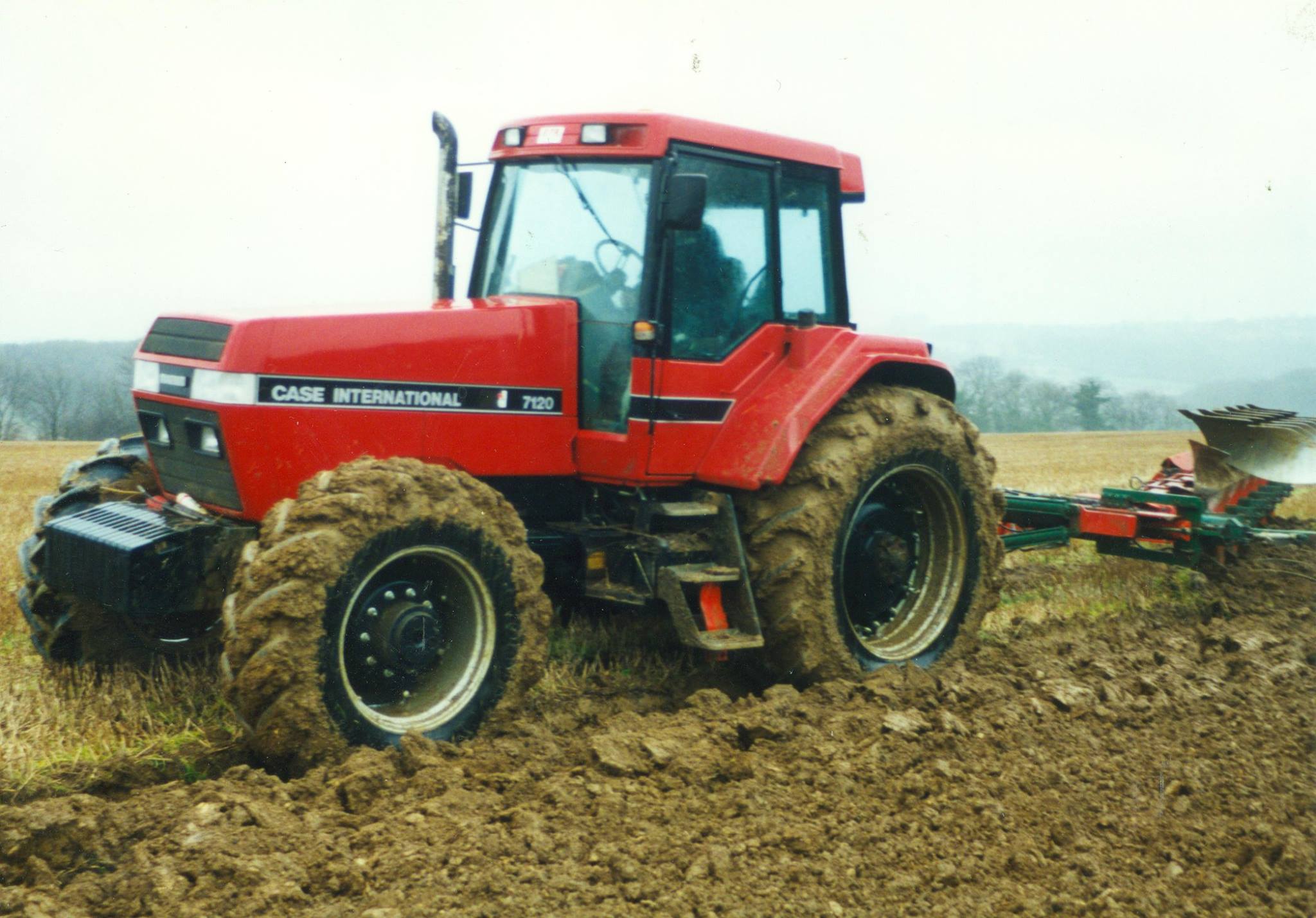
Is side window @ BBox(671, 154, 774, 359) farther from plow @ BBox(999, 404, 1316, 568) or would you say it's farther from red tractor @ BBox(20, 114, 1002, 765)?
plow @ BBox(999, 404, 1316, 568)

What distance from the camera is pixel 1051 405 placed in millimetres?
41156

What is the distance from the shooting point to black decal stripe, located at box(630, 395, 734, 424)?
5.11 meters

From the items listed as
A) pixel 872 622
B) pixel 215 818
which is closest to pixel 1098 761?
pixel 872 622

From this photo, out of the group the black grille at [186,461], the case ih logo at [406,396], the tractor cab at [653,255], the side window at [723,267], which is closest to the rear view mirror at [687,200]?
the tractor cab at [653,255]

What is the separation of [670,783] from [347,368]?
1.88 m

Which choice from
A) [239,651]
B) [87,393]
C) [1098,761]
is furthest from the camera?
[87,393]

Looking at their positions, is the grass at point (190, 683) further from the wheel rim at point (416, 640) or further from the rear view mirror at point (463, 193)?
the rear view mirror at point (463, 193)

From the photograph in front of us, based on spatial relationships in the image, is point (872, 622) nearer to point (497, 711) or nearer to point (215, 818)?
point (497, 711)

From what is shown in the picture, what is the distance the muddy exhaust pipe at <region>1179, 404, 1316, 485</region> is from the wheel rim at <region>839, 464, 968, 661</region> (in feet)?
10.7

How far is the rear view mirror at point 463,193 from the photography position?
219 inches

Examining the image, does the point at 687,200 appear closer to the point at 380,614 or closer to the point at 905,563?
the point at 380,614

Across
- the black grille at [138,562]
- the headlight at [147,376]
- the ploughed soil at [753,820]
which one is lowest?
the ploughed soil at [753,820]

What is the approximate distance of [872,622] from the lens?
5879mm

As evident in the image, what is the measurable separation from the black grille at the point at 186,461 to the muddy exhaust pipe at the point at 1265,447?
6477 millimetres
